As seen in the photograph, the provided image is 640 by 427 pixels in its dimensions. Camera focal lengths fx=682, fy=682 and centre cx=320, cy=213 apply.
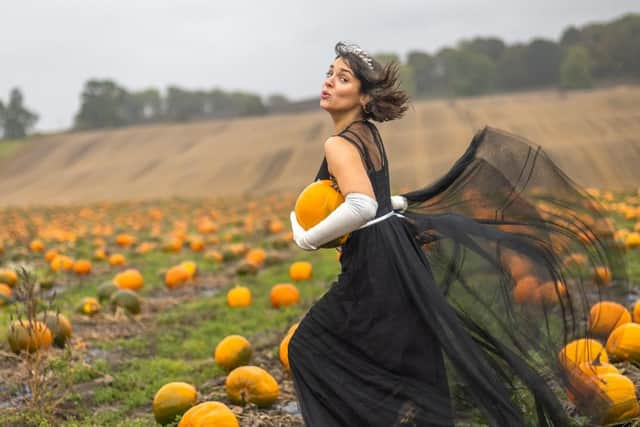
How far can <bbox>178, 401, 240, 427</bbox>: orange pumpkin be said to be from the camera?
3.98m

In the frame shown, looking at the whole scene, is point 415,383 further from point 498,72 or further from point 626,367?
point 498,72

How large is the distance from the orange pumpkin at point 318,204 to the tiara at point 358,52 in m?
0.72

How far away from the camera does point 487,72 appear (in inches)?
3720

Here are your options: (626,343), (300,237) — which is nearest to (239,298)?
(626,343)

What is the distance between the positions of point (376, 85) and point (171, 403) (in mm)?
2514

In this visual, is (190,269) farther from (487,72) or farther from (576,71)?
(487,72)

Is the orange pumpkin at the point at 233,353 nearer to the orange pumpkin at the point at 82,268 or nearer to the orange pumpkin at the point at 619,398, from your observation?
the orange pumpkin at the point at 619,398

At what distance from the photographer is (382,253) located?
3607 mm

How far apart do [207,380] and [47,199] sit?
4390 centimetres

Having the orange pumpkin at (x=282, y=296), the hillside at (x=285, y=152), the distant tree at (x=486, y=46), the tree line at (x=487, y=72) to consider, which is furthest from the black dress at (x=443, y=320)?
the distant tree at (x=486, y=46)

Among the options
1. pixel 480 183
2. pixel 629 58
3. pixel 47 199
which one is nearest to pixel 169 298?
pixel 480 183

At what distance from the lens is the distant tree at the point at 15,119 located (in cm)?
10606

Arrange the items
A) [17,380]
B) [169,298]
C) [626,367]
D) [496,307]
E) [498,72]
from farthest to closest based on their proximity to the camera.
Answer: [498,72] → [169,298] → [17,380] → [626,367] → [496,307]

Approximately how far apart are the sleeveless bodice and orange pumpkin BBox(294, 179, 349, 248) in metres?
0.09
